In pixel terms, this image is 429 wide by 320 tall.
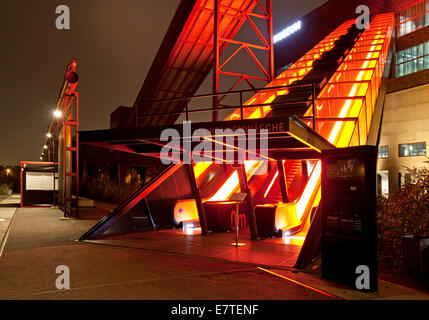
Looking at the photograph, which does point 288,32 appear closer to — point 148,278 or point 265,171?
point 265,171

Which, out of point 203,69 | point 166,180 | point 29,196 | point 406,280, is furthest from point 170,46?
point 406,280

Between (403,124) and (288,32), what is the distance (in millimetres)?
21195

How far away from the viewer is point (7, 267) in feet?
26.7

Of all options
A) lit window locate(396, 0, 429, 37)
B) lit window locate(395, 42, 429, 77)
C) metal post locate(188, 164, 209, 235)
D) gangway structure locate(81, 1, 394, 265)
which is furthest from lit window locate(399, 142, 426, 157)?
metal post locate(188, 164, 209, 235)

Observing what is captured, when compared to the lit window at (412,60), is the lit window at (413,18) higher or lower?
higher

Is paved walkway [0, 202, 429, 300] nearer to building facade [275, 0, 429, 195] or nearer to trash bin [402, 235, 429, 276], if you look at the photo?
trash bin [402, 235, 429, 276]

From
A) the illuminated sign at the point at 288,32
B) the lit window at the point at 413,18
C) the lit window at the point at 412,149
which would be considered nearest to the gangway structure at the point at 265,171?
the lit window at the point at 412,149

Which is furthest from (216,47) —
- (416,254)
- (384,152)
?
(384,152)

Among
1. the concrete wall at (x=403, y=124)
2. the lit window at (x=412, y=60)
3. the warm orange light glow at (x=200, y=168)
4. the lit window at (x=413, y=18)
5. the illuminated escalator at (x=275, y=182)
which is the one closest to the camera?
the illuminated escalator at (x=275, y=182)

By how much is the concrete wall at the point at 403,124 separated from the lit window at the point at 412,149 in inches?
9.2

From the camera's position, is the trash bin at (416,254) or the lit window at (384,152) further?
the lit window at (384,152)

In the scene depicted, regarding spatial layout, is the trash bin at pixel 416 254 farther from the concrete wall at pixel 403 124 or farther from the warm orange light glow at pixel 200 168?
the concrete wall at pixel 403 124

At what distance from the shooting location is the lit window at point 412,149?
25.6 meters

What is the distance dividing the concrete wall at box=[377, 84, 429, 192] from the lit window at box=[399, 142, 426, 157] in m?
0.23
